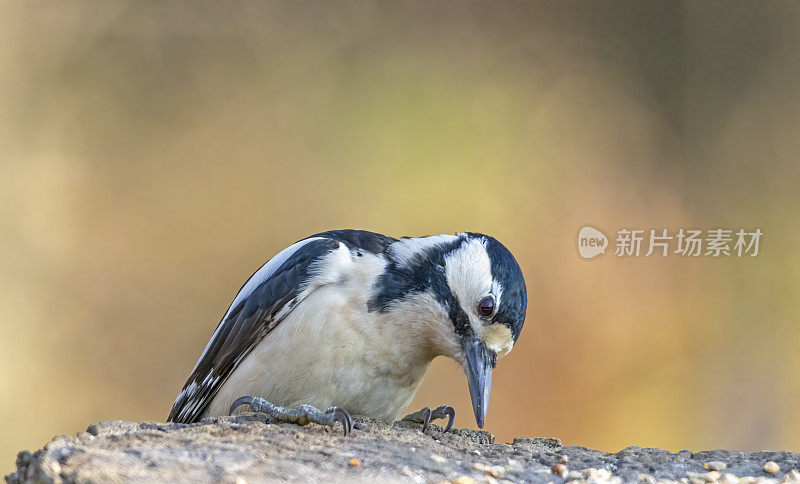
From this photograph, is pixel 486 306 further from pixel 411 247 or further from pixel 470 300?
pixel 411 247

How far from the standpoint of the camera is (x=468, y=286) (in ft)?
7.36

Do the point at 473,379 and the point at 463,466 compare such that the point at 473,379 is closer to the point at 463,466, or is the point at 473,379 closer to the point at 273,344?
the point at 463,466

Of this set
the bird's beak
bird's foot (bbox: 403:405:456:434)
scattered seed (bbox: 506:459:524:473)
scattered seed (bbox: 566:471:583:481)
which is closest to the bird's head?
the bird's beak

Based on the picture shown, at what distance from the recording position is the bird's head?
7.31ft

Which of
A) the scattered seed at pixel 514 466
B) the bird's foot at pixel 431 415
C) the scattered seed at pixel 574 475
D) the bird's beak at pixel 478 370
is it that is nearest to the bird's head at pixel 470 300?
the bird's beak at pixel 478 370

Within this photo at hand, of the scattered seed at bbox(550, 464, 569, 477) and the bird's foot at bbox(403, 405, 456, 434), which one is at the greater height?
the bird's foot at bbox(403, 405, 456, 434)

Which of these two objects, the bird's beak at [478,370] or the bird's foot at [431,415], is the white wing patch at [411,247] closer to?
the bird's beak at [478,370]

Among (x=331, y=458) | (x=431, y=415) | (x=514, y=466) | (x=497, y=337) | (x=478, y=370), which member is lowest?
(x=331, y=458)

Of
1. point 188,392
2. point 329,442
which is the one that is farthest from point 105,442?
point 188,392

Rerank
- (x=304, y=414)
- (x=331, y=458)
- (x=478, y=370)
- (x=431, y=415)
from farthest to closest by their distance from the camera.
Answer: (x=431, y=415) → (x=478, y=370) → (x=304, y=414) → (x=331, y=458)

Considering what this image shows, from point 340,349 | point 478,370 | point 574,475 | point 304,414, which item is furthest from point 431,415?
point 574,475

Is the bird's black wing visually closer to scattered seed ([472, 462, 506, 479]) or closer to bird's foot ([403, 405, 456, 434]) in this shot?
bird's foot ([403, 405, 456, 434])

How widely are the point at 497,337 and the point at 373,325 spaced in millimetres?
326

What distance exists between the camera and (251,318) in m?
2.39
